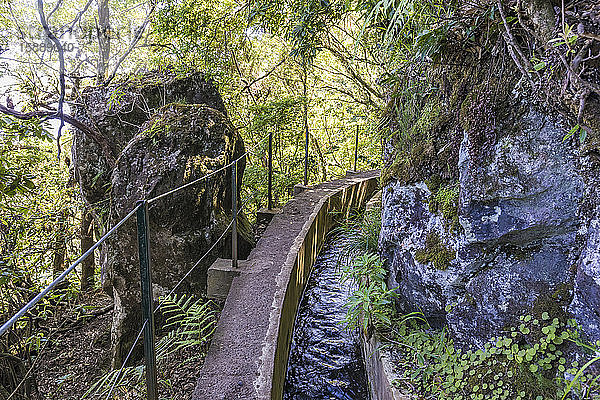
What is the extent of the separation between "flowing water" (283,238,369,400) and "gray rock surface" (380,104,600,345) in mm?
988

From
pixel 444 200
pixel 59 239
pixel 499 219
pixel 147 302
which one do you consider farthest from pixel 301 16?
pixel 59 239

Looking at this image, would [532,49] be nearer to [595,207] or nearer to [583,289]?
[595,207]

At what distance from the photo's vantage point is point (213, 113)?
4648mm

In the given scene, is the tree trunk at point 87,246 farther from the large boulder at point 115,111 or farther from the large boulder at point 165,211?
the large boulder at point 165,211

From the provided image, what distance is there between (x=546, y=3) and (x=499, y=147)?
0.72m

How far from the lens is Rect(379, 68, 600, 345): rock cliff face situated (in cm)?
206

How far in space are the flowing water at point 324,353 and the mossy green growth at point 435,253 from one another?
3.53ft

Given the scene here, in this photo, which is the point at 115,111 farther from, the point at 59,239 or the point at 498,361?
the point at 498,361

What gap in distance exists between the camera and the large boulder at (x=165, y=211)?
396 cm

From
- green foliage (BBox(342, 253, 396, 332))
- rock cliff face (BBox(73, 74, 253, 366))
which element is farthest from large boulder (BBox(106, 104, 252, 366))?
green foliage (BBox(342, 253, 396, 332))

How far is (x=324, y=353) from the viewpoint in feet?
11.8

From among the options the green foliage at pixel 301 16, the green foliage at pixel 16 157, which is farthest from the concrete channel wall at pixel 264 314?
the green foliage at pixel 301 16

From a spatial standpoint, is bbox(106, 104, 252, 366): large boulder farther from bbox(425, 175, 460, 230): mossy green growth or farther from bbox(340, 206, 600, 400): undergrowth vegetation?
bbox(425, 175, 460, 230): mossy green growth

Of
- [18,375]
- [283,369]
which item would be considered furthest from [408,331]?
[18,375]
